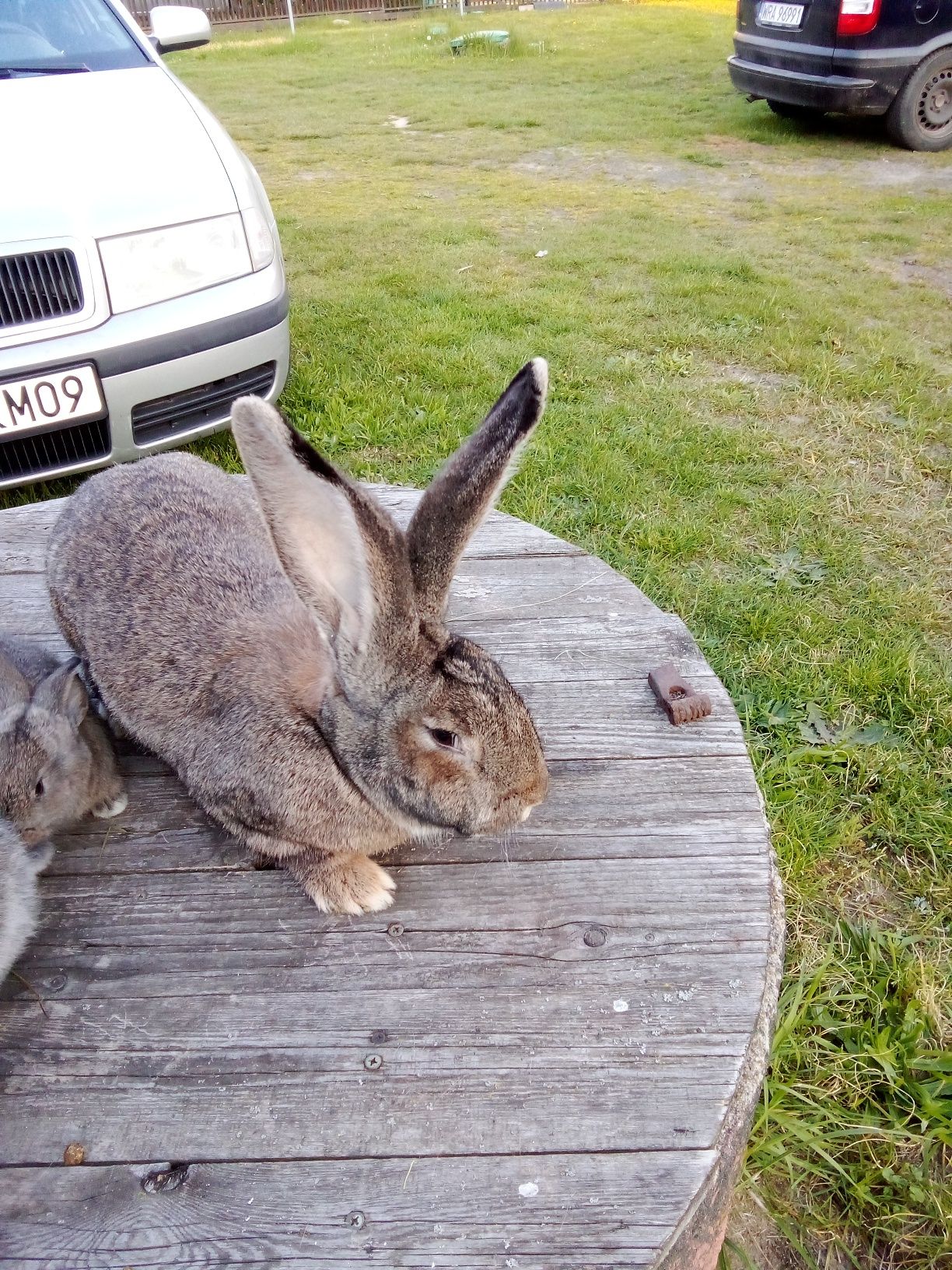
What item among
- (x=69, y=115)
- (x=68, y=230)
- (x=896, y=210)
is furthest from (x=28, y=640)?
(x=896, y=210)

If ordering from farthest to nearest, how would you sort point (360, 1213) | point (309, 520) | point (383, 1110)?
point (309, 520) < point (383, 1110) < point (360, 1213)

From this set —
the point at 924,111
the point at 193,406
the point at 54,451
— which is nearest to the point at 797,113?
the point at 924,111

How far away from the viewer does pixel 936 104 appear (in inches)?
347

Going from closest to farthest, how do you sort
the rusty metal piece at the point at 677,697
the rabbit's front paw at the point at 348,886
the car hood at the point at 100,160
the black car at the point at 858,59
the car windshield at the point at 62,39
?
1. the rabbit's front paw at the point at 348,886
2. the rusty metal piece at the point at 677,697
3. the car hood at the point at 100,160
4. the car windshield at the point at 62,39
5. the black car at the point at 858,59

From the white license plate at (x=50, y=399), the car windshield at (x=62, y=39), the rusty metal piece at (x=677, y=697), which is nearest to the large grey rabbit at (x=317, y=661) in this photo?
the rusty metal piece at (x=677, y=697)

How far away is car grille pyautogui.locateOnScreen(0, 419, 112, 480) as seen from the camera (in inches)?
145

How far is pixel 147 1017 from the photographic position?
60.4 inches

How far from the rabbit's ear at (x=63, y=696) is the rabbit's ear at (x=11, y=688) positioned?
0.05m

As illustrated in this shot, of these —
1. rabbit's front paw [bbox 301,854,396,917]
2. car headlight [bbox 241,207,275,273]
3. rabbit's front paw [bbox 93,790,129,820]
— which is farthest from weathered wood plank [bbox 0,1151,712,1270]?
car headlight [bbox 241,207,275,273]

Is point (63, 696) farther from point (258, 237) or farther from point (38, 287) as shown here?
point (258, 237)

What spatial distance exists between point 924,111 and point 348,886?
10059 mm

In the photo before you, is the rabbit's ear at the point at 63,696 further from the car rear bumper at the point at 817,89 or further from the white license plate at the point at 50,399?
the car rear bumper at the point at 817,89

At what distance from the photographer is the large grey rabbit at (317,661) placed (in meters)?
1.58

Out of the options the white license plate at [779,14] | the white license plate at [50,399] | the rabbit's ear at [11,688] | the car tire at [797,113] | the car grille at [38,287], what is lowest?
the rabbit's ear at [11,688]
